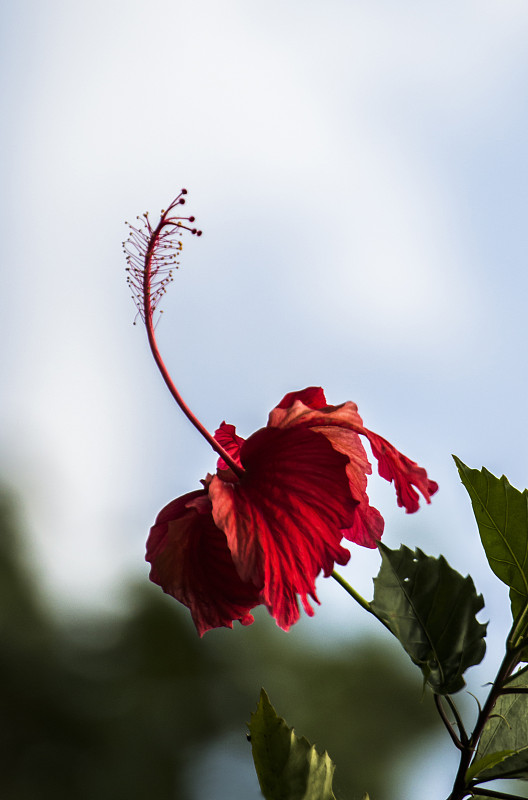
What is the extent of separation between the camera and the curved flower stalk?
48 cm

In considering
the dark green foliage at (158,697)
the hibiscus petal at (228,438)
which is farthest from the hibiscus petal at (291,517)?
the dark green foliage at (158,697)

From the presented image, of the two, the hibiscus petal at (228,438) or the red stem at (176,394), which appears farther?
the hibiscus petal at (228,438)

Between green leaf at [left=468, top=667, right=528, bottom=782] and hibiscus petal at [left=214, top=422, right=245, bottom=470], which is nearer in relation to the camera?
green leaf at [left=468, top=667, right=528, bottom=782]

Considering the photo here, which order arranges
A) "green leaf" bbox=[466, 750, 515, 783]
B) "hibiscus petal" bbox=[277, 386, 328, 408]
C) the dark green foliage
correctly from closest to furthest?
"green leaf" bbox=[466, 750, 515, 783] → "hibiscus petal" bbox=[277, 386, 328, 408] → the dark green foliage

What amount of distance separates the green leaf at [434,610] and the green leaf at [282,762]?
8 cm

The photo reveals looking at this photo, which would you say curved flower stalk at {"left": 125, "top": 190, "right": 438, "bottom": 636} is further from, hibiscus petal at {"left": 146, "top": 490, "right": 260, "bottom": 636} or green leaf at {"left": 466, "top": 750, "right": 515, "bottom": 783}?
green leaf at {"left": 466, "top": 750, "right": 515, "bottom": 783}

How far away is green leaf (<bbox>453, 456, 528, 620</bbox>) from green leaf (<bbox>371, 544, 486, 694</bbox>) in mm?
29

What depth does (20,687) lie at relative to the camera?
20.6 feet

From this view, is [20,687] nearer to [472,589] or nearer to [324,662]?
[324,662]

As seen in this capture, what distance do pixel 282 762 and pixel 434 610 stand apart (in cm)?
13

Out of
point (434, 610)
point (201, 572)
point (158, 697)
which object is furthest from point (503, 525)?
point (158, 697)

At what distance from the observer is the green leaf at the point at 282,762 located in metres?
0.45

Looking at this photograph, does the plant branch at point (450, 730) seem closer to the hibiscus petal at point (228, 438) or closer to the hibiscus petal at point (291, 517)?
the hibiscus petal at point (291, 517)

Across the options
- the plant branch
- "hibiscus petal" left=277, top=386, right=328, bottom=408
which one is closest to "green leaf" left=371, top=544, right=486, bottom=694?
the plant branch
